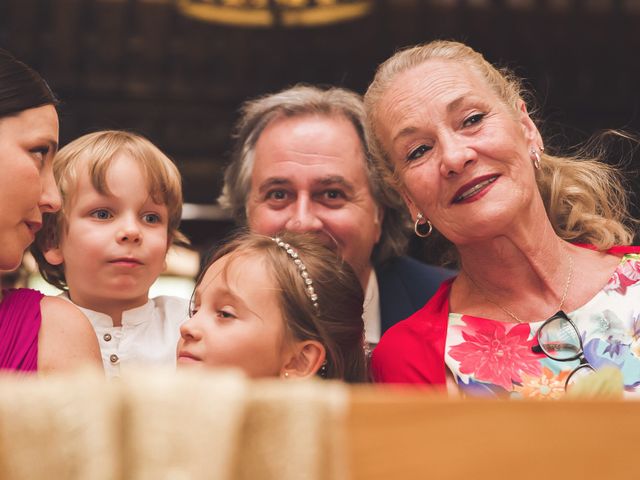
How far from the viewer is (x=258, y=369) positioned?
1.67 m

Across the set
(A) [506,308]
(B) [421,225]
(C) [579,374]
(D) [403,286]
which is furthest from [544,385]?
(D) [403,286]

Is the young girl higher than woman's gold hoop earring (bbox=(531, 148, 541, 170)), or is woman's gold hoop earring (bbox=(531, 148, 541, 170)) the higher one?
woman's gold hoop earring (bbox=(531, 148, 541, 170))

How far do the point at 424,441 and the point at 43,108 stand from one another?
3.08ft

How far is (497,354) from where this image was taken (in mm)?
1670

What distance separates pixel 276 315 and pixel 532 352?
49 centimetres

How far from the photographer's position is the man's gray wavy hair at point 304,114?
2.33 metres

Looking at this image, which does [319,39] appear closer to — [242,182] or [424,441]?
[242,182]

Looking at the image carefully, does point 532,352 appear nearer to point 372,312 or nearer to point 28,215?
point 372,312

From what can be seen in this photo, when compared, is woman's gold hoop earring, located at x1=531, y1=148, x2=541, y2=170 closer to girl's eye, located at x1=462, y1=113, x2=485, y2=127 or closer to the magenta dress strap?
girl's eye, located at x1=462, y1=113, x2=485, y2=127

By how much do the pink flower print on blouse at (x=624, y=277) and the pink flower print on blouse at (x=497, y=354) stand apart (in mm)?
202

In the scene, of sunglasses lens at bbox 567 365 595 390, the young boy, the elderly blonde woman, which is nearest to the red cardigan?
the elderly blonde woman

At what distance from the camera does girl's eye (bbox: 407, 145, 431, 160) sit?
178 centimetres

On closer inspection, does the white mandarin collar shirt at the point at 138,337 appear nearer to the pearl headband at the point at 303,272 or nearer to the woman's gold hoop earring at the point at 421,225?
the pearl headband at the point at 303,272

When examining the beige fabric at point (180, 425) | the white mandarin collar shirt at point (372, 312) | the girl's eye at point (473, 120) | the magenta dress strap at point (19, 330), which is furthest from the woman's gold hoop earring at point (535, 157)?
the beige fabric at point (180, 425)
